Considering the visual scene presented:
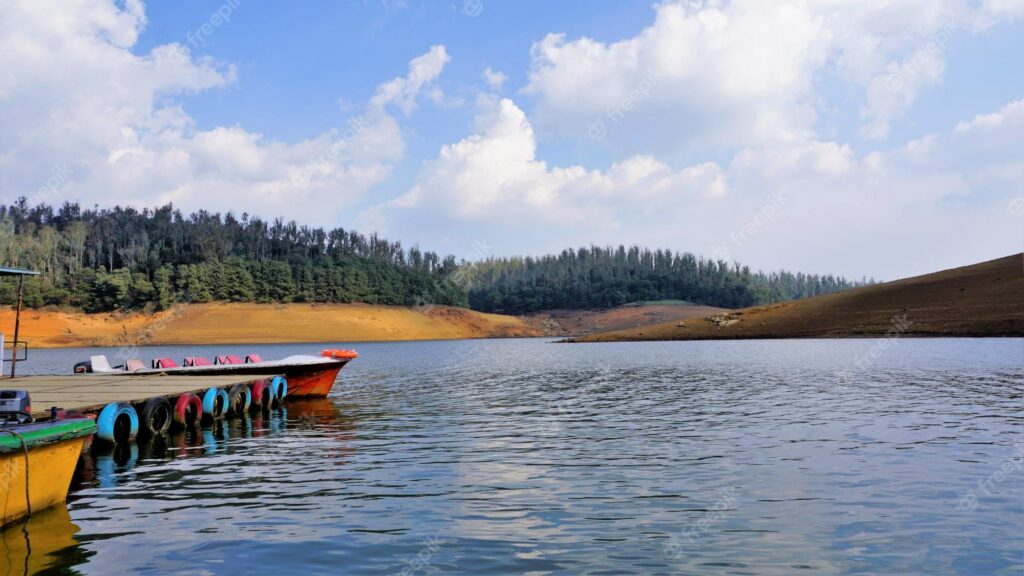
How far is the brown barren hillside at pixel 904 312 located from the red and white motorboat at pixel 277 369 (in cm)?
8624

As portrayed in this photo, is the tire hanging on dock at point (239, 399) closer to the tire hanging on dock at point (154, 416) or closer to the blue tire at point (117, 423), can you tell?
the tire hanging on dock at point (154, 416)

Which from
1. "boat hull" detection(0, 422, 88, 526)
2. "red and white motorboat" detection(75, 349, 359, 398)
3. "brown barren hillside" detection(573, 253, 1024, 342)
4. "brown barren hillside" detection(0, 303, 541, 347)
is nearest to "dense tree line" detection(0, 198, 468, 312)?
"brown barren hillside" detection(0, 303, 541, 347)

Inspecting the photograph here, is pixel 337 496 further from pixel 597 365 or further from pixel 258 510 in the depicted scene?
pixel 597 365

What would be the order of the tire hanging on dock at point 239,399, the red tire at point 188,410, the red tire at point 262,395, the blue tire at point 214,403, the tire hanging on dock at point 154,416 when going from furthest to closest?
the red tire at point 262,395
the tire hanging on dock at point 239,399
the blue tire at point 214,403
the red tire at point 188,410
the tire hanging on dock at point 154,416

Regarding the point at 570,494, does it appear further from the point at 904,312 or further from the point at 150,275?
the point at 150,275

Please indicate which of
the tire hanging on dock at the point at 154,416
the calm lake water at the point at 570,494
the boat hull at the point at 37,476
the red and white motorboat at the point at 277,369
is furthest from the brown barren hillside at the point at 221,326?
the boat hull at the point at 37,476

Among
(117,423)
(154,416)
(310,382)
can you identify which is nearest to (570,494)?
(117,423)

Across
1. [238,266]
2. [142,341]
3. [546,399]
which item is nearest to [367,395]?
[546,399]

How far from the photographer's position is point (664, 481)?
15312 mm

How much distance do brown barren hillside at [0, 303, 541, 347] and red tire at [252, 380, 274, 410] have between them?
127597 millimetres

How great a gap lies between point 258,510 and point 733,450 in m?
12.2

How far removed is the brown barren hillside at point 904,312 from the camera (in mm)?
95062

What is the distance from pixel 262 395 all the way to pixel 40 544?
71.7 feet

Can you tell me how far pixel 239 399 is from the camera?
30.5 metres
